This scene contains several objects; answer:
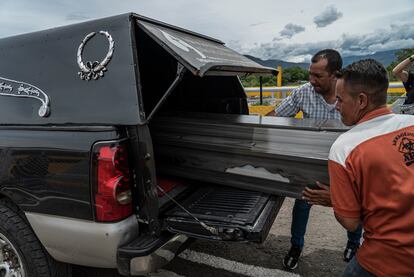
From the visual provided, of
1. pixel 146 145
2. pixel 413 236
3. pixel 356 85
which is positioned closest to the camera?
pixel 413 236

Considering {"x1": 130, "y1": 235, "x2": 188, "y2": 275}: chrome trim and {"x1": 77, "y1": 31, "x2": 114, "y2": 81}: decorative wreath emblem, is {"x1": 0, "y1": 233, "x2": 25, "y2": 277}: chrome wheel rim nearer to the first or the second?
{"x1": 130, "y1": 235, "x2": 188, "y2": 275}: chrome trim

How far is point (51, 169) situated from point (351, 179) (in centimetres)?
167

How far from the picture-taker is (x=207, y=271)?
10.0 feet

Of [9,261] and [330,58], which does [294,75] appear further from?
→ [9,261]

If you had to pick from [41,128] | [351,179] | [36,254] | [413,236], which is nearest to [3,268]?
[36,254]


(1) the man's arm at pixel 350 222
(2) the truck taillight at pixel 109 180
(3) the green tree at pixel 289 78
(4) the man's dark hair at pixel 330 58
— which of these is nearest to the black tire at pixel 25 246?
(2) the truck taillight at pixel 109 180

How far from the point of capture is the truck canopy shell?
2.15 metres

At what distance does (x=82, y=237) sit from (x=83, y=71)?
1.03 metres

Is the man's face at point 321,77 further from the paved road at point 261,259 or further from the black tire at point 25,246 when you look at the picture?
the black tire at point 25,246

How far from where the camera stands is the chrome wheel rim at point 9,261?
2.43 m

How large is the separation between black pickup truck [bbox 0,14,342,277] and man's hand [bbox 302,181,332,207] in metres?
0.13

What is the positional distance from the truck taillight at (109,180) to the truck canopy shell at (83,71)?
19 centimetres

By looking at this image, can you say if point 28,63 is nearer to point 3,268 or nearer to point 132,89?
point 132,89

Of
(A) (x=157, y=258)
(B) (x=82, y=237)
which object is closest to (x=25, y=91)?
(B) (x=82, y=237)
